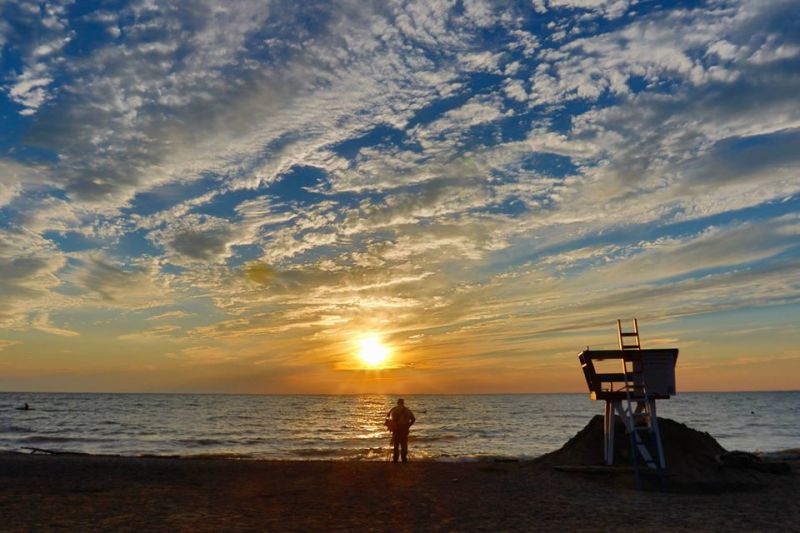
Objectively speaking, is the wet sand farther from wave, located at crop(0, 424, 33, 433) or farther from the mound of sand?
wave, located at crop(0, 424, 33, 433)

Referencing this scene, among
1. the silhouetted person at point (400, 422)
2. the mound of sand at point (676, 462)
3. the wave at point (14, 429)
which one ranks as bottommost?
the wave at point (14, 429)

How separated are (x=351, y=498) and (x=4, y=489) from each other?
29.7 ft

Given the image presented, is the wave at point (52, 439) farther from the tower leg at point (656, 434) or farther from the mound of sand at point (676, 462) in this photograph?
the tower leg at point (656, 434)

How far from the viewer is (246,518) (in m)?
11.9

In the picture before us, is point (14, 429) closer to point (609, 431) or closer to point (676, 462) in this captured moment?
point (609, 431)

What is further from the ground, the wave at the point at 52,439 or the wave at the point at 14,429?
the wave at the point at 14,429

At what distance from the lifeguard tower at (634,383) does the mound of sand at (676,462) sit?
0.51 m

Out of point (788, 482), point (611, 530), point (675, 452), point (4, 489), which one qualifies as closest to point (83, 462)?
point (4, 489)

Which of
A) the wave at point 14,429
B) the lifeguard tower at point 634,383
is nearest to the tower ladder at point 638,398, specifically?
the lifeguard tower at point 634,383

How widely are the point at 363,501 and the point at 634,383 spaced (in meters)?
8.81

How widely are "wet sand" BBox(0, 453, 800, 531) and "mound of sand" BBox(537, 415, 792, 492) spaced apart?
519 millimetres

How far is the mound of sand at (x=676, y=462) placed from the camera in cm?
1680

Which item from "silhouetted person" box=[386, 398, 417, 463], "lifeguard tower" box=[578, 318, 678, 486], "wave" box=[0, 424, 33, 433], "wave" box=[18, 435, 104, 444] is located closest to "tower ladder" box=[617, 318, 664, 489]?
"lifeguard tower" box=[578, 318, 678, 486]

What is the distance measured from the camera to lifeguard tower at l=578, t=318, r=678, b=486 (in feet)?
56.2
